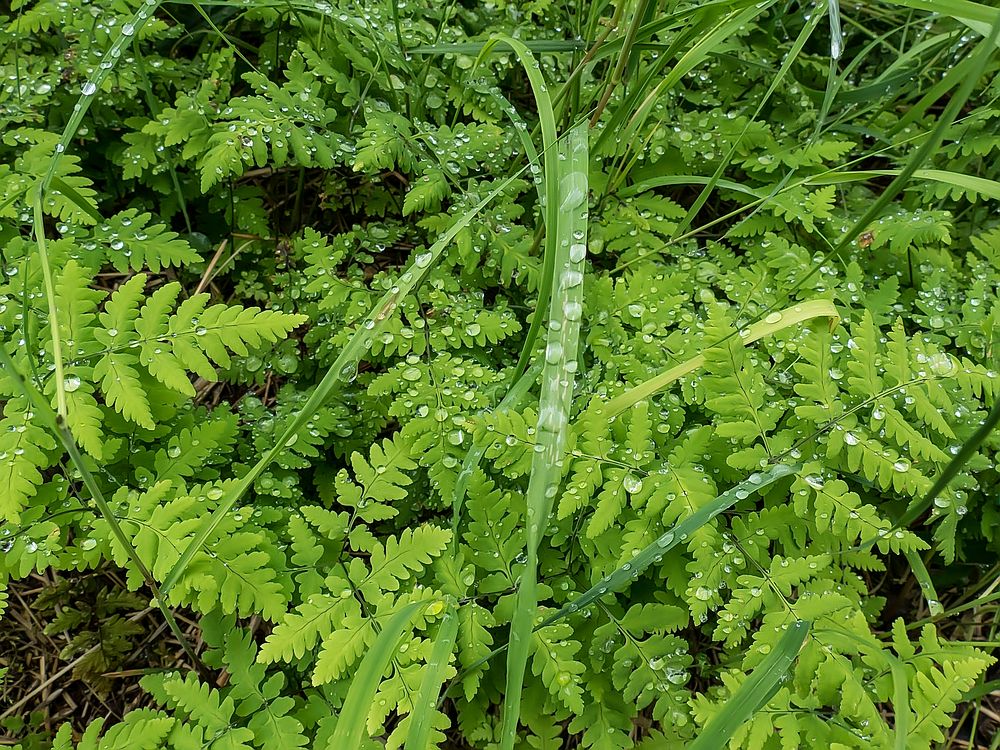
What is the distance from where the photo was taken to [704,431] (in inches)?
70.0

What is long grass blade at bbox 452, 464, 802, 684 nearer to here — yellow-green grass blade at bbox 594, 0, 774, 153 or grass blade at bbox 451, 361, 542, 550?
grass blade at bbox 451, 361, 542, 550

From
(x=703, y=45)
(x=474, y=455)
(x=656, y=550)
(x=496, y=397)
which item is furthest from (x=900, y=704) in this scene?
(x=703, y=45)

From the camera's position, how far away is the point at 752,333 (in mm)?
1714

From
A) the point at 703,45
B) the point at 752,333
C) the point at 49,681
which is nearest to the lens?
the point at 752,333

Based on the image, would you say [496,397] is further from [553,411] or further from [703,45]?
[703,45]

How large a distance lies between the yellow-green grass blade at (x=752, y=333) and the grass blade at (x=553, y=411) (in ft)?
1.22

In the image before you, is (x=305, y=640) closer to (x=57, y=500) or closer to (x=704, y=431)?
(x=57, y=500)

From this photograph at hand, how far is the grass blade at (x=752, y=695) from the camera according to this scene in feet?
4.10

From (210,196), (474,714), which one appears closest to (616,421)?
(474,714)

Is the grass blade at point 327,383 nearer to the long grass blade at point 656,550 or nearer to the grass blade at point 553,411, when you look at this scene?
the grass blade at point 553,411

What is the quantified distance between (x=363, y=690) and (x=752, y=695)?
778 millimetres

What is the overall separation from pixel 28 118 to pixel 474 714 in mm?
2432

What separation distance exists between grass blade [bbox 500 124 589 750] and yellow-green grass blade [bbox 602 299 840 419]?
0.37 meters

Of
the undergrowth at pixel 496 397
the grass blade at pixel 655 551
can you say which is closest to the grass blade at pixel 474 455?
the undergrowth at pixel 496 397
